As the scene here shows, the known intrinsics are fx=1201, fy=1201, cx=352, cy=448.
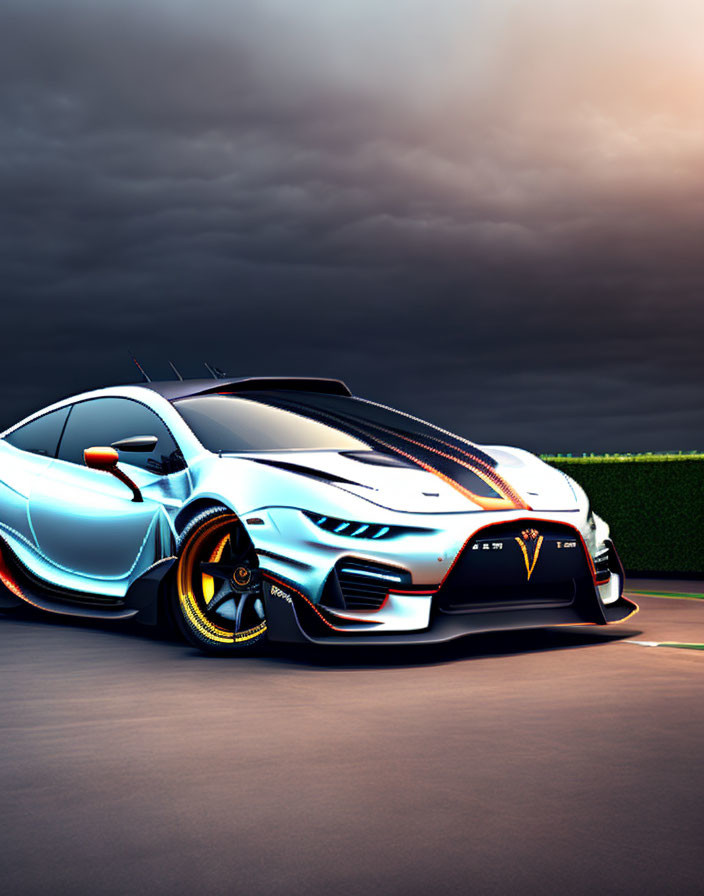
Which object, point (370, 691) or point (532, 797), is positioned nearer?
→ point (532, 797)

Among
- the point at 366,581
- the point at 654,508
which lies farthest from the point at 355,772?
the point at 654,508

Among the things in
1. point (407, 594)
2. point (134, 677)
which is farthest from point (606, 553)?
point (134, 677)

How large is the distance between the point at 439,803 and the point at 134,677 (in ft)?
8.78

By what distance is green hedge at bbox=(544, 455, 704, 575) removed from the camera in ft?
49.2

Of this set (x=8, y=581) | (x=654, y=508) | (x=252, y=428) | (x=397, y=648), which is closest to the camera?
(x=397, y=648)

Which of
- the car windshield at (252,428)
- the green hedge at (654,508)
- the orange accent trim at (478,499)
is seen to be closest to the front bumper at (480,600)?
the orange accent trim at (478,499)

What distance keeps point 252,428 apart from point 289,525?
1130 millimetres

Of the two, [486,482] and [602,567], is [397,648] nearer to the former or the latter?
[486,482]

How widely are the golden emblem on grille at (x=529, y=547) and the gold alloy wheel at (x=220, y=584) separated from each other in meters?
1.40

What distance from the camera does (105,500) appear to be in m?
7.31

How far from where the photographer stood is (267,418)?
7277 millimetres

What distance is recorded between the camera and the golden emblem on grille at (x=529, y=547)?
20.8 ft

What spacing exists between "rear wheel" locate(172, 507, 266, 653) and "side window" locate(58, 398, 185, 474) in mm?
491

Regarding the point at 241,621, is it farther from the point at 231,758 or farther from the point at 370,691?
the point at 231,758
